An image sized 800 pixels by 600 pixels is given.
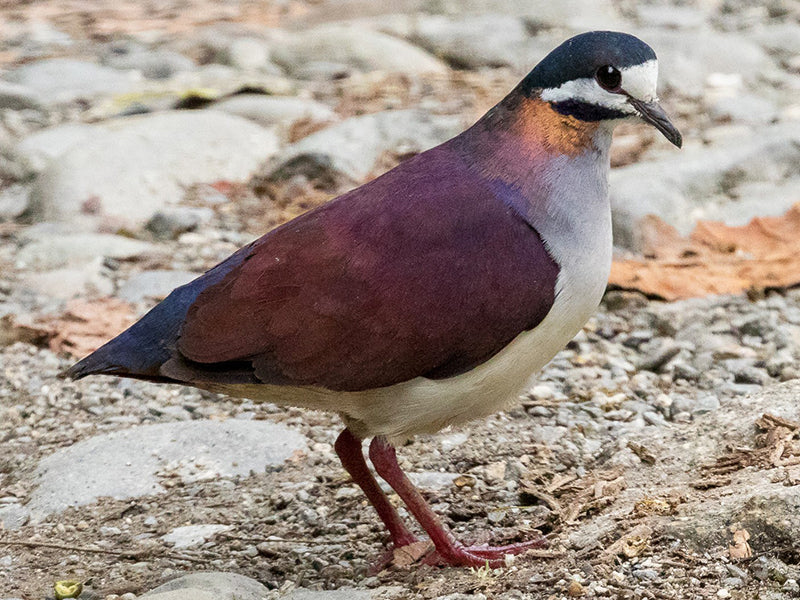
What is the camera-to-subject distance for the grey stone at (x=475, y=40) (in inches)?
384

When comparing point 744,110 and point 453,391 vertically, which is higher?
point 453,391

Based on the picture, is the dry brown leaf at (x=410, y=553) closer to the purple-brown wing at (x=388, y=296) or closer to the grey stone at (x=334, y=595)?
the grey stone at (x=334, y=595)

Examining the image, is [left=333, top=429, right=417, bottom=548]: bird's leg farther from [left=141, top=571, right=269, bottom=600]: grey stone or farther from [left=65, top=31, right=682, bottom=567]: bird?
[left=141, top=571, right=269, bottom=600]: grey stone

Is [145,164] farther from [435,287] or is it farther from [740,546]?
[740,546]

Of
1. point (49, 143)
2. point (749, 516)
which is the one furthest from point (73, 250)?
point (749, 516)

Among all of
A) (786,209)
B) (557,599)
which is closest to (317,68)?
(786,209)

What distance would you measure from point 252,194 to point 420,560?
4.02 m

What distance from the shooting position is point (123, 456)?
14.5ft

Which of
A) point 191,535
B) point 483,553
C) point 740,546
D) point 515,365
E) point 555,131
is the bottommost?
point 191,535

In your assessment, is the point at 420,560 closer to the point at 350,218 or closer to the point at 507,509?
the point at 507,509

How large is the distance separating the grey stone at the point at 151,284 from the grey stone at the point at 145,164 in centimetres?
93

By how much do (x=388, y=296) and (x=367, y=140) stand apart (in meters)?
4.12

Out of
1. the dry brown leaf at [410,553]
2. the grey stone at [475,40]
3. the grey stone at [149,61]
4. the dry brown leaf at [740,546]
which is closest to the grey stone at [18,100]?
the grey stone at [149,61]

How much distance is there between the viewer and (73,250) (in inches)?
253
